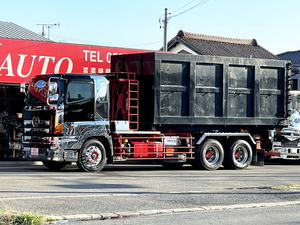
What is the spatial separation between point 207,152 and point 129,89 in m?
3.20

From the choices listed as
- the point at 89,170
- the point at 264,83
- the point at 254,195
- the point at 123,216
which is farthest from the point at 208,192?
the point at 264,83

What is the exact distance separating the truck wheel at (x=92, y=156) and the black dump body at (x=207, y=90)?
176 cm

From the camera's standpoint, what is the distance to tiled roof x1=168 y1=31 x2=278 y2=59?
129 ft

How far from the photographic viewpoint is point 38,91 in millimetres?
17297

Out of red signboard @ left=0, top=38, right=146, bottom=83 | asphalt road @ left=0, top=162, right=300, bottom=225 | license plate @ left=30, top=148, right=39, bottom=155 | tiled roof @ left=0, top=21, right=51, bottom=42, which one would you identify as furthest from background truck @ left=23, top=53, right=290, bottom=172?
tiled roof @ left=0, top=21, right=51, bottom=42

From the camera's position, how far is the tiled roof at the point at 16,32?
80.9 ft

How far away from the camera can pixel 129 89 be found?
18.1 metres

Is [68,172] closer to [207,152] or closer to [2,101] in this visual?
[207,152]

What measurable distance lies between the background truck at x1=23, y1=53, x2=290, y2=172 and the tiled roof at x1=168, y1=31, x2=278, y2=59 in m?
18.7

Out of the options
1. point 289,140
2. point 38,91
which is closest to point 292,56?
point 289,140

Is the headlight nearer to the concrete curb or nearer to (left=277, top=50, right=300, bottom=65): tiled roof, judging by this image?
the concrete curb

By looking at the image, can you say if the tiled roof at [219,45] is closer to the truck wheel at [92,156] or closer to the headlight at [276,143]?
the headlight at [276,143]

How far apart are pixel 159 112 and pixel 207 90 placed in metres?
1.73

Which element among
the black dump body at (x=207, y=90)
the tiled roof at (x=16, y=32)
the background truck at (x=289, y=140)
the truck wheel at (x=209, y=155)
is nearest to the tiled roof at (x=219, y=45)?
the tiled roof at (x=16, y=32)
